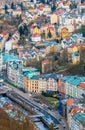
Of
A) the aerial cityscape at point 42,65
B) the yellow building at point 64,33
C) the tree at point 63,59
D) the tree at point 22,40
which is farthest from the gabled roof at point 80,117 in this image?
the yellow building at point 64,33

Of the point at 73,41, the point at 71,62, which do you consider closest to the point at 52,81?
the point at 71,62

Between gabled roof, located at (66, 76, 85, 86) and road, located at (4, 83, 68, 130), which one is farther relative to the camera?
gabled roof, located at (66, 76, 85, 86)

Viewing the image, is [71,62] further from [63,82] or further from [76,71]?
[63,82]

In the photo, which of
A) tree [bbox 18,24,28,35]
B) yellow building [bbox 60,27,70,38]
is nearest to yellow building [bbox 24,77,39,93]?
yellow building [bbox 60,27,70,38]

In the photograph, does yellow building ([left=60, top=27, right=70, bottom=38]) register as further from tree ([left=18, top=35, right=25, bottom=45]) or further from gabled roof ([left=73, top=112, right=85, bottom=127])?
gabled roof ([left=73, top=112, right=85, bottom=127])

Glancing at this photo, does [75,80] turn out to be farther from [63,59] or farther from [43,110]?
[63,59]

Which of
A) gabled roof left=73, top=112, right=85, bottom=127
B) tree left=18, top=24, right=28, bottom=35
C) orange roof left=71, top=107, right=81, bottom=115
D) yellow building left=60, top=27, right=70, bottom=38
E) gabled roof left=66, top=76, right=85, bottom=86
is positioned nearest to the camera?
gabled roof left=73, top=112, right=85, bottom=127

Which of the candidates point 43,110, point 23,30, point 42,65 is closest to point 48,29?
point 23,30

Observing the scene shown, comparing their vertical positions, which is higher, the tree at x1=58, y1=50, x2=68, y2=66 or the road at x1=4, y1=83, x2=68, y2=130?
the tree at x1=58, y1=50, x2=68, y2=66
